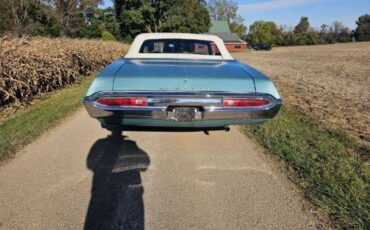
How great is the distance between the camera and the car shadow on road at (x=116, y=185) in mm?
2980

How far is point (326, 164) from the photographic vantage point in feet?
13.5

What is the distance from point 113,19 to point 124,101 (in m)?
53.1

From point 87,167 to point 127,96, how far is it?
1047 millimetres

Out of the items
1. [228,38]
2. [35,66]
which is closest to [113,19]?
[228,38]

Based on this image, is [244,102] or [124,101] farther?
[244,102]

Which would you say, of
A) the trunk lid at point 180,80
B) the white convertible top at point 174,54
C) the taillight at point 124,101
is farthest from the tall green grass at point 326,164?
the taillight at point 124,101

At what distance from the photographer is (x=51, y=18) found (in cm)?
3719

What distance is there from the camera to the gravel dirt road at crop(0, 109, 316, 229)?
9.80 ft

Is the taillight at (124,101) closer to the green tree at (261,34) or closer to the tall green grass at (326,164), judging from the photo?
the tall green grass at (326,164)

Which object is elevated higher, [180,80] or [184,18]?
[184,18]

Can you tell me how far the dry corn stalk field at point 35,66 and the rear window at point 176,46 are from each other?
3.63 meters

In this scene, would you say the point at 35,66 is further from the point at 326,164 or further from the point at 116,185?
the point at 326,164

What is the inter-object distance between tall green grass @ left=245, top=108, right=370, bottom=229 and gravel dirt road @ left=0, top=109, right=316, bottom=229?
229 millimetres

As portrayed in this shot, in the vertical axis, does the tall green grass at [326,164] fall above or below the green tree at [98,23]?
below
